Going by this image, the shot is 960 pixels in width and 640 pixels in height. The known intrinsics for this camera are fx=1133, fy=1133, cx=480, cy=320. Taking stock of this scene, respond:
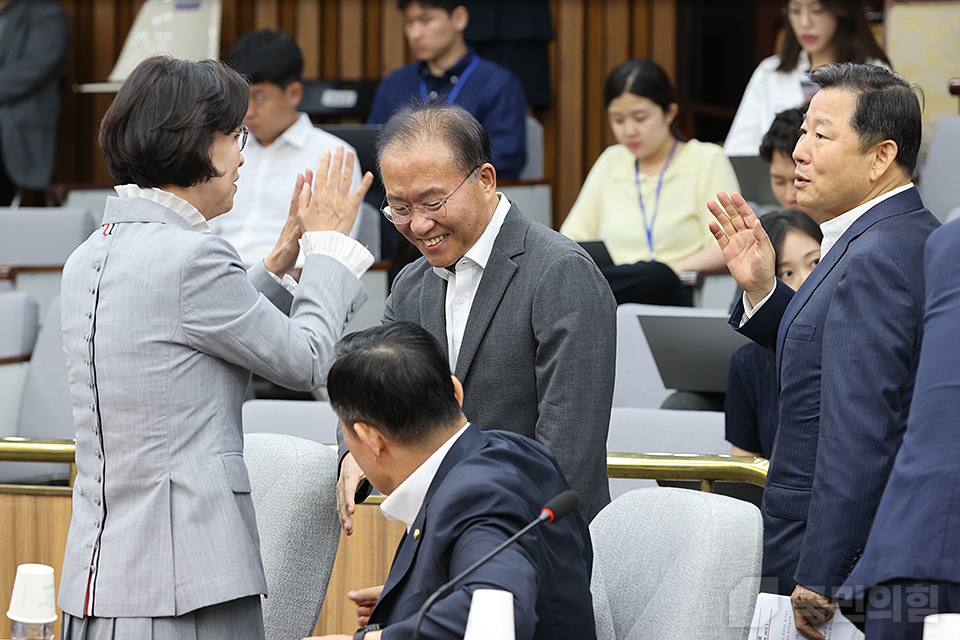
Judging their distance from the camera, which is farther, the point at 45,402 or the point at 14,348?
the point at 14,348

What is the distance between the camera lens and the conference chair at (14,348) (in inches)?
133

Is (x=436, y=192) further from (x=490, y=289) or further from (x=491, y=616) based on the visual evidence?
(x=491, y=616)

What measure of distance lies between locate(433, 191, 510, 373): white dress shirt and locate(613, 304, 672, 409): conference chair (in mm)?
1494

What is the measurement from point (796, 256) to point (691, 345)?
401 mm

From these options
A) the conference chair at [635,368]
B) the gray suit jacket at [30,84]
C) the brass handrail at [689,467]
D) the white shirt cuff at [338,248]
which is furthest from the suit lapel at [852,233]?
the gray suit jacket at [30,84]

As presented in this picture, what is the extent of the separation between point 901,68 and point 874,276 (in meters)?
3.21

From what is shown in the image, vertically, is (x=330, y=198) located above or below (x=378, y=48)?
below

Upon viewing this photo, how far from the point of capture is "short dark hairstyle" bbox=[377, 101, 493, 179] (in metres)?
1.75

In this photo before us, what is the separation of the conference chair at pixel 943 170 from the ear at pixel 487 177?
251cm

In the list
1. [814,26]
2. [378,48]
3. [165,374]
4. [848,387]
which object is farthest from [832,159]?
[378,48]

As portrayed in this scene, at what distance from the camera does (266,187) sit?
402 centimetres

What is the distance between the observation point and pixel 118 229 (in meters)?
1.57

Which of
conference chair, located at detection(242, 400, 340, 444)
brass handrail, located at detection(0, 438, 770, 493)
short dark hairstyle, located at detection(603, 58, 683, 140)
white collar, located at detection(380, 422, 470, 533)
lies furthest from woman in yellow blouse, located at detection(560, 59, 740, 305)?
white collar, located at detection(380, 422, 470, 533)

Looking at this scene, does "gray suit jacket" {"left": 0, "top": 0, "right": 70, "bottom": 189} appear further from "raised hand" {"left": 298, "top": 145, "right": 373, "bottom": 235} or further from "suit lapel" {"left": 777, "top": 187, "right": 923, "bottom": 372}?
"suit lapel" {"left": 777, "top": 187, "right": 923, "bottom": 372}
